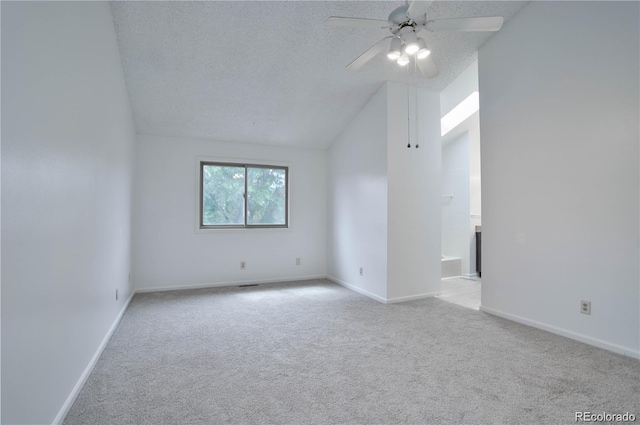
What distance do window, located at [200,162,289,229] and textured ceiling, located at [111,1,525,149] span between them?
585mm

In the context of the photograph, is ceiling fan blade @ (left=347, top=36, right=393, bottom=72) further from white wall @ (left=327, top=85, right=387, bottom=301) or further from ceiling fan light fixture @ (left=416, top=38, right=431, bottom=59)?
white wall @ (left=327, top=85, right=387, bottom=301)

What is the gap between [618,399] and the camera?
1713 mm

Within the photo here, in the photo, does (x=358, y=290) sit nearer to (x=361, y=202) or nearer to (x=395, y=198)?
(x=361, y=202)

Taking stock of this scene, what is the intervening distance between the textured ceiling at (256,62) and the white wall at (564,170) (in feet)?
1.95

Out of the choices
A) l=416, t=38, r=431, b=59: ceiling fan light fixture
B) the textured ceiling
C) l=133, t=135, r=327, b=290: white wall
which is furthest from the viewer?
l=133, t=135, r=327, b=290: white wall

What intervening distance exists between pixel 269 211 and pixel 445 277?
10.4 feet

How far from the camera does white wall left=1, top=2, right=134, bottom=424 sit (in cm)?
111

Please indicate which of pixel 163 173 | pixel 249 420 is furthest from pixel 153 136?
pixel 249 420

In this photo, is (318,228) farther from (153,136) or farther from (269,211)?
(153,136)

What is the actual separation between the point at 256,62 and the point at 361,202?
7.04 ft

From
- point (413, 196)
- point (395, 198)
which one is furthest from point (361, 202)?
point (413, 196)

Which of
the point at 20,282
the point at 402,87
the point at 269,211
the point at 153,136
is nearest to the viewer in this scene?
the point at 20,282

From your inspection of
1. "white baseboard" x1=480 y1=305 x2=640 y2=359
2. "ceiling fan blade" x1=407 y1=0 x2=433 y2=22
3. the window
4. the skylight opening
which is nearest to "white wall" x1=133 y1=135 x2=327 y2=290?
the window

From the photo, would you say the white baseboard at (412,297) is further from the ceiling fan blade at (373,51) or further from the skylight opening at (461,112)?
the ceiling fan blade at (373,51)
